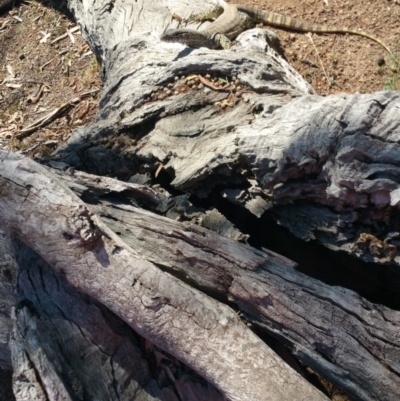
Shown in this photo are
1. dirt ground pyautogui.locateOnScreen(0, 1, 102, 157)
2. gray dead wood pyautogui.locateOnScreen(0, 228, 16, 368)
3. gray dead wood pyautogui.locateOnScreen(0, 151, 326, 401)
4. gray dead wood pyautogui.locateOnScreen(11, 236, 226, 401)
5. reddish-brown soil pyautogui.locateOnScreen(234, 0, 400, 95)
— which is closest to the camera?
gray dead wood pyautogui.locateOnScreen(0, 151, 326, 401)

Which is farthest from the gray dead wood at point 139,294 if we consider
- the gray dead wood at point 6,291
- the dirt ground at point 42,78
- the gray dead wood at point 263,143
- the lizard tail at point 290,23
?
the lizard tail at point 290,23

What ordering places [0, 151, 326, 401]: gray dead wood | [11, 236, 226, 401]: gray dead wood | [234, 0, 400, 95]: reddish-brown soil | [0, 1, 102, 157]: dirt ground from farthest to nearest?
[0, 1, 102, 157]: dirt ground → [234, 0, 400, 95]: reddish-brown soil → [11, 236, 226, 401]: gray dead wood → [0, 151, 326, 401]: gray dead wood

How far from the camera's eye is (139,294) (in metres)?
2.01

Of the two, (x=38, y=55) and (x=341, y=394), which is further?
(x=38, y=55)

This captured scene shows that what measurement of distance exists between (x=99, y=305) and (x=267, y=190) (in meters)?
0.96

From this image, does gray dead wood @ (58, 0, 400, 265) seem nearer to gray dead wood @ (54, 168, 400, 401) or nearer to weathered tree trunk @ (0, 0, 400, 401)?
weathered tree trunk @ (0, 0, 400, 401)

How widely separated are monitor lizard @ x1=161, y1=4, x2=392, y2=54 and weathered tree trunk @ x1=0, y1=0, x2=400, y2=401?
2016 millimetres

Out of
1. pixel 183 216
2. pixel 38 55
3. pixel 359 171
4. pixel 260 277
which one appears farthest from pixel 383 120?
pixel 38 55

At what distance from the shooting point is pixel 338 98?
7.66 feet

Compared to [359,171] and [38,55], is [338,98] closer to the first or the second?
[359,171]

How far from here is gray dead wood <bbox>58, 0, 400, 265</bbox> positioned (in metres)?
2.13

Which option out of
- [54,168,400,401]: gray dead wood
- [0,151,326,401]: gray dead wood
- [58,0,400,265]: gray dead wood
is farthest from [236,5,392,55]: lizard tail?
[0,151,326,401]: gray dead wood

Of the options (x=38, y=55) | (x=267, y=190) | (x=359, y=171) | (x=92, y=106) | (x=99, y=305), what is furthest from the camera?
(x=38, y=55)

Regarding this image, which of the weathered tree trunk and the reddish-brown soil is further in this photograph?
the reddish-brown soil
